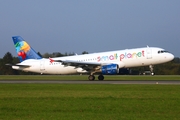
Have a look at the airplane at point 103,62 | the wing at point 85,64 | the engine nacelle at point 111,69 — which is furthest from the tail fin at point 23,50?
the engine nacelle at point 111,69

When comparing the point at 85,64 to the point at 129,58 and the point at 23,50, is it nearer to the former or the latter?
the point at 129,58

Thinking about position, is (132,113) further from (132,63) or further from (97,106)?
(132,63)

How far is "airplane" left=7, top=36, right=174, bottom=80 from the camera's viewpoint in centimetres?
4712

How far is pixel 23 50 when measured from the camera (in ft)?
183

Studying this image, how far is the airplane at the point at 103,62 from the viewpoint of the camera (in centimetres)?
4712

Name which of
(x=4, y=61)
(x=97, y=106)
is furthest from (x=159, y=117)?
(x=4, y=61)

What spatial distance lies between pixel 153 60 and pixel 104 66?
6059mm

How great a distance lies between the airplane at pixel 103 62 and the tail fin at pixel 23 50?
53.3 inches

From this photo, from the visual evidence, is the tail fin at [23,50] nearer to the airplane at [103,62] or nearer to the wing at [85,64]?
the airplane at [103,62]

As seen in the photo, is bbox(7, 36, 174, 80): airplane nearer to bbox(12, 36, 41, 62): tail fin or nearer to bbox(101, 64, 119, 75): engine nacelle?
bbox(101, 64, 119, 75): engine nacelle

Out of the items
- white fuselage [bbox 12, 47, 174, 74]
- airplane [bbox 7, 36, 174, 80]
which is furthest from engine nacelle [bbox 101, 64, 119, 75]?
white fuselage [bbox 12, 47, 174, 74]

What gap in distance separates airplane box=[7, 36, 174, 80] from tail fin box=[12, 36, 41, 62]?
4.44 feet

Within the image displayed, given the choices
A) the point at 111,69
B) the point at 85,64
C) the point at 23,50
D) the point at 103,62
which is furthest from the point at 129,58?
the point at 23,50

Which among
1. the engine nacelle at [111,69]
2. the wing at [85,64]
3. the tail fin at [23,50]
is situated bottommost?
the engine nacelle at [111,69]
